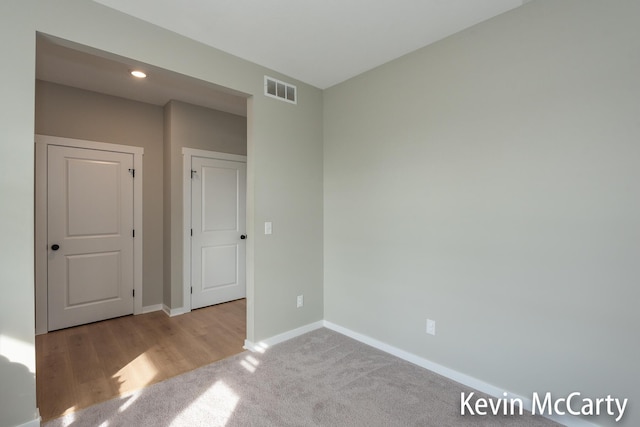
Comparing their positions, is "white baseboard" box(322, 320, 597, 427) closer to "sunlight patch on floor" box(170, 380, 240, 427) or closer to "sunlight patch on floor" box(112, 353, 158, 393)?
"sunlight patch on floor" box(170, 380, 240, 427)

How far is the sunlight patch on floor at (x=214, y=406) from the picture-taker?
76.5 inches

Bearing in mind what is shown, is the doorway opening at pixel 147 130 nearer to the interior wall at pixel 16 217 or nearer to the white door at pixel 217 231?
the white door at pixel 217 231

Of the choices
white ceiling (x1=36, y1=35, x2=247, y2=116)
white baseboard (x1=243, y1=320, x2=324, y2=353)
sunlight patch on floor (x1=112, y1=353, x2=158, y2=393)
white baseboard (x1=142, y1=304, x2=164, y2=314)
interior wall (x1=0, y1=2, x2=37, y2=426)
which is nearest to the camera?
interior wall (x1=0, y1=2, x2=37, y2=426)

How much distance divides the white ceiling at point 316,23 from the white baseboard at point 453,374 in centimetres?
262

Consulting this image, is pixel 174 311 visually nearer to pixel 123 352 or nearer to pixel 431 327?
pixel 123 352

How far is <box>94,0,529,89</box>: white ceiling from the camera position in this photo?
2062mm

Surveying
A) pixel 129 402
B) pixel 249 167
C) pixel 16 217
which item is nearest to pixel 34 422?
pixel 129 402

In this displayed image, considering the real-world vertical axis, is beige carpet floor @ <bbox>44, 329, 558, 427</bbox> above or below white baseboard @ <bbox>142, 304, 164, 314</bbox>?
below

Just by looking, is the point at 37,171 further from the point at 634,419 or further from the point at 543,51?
the point at 634,419

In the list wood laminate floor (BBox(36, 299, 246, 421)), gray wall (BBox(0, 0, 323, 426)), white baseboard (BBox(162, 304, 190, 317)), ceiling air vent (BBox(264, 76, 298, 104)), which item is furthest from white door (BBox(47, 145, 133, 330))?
ceiling air vent (BBox(264, 76, 298, 104))

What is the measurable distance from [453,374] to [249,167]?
8.08 ft

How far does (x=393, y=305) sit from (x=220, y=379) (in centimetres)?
158

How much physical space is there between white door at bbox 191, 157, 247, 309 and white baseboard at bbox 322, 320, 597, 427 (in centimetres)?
184

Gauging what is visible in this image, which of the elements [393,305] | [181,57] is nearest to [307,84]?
[181,57]
